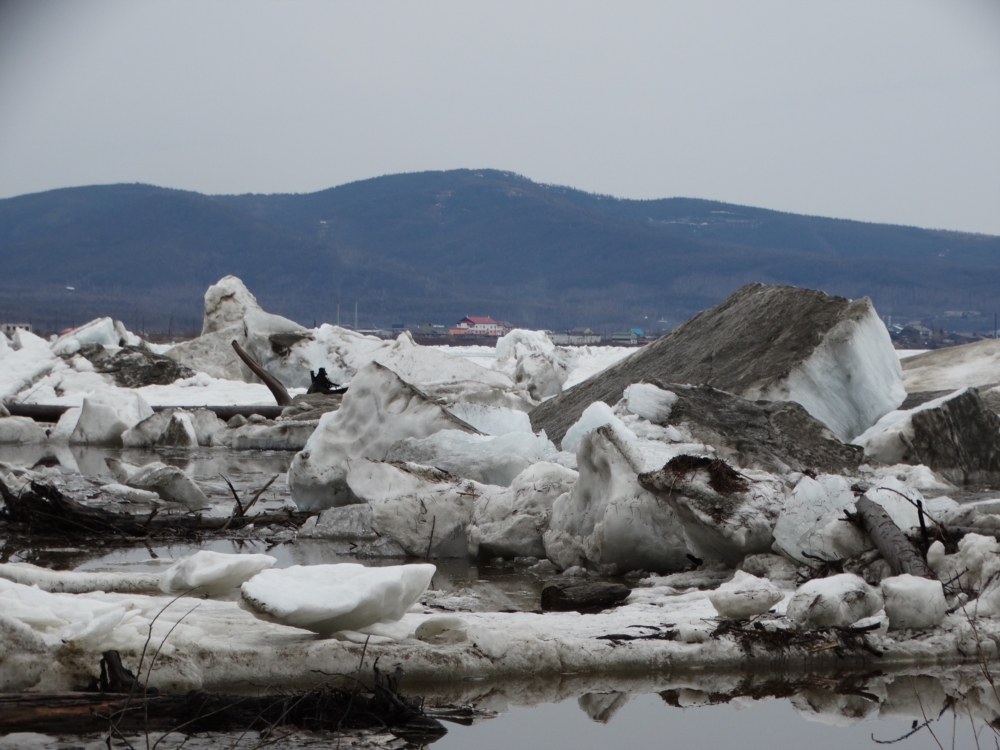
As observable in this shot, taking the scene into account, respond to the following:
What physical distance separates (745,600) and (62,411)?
14.1m

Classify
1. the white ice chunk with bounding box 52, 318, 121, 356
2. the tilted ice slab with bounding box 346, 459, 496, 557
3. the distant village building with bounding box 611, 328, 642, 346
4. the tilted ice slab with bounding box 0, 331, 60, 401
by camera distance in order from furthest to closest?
the distant village building with bounding box 611, 328, 642, 346, the white ice chunk with bounding box 52, 318, 121, 356, the tilted ice slab with bounding box 0, 331, 60, 401, the tilted ice slab with bounding box 346, 459, 496, 557

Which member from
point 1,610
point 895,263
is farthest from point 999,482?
point 895,263

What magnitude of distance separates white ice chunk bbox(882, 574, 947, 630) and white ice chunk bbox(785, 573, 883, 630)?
74mm

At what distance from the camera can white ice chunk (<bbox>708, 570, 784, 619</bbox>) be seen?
423cm

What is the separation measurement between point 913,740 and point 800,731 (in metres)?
0.31

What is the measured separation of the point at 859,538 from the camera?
16.7 ft

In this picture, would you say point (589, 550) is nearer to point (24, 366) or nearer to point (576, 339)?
point (24, 366)

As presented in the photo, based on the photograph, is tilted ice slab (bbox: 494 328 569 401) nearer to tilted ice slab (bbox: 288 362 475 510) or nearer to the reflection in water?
tilted ice slab (bbox: 288 362 475 510)

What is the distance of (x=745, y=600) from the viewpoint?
4.23 meters

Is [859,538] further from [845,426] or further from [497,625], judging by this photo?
[845,426]

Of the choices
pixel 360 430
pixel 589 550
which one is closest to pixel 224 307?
pixel 360 430

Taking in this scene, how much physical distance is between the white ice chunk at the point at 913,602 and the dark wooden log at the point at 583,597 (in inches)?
45.4

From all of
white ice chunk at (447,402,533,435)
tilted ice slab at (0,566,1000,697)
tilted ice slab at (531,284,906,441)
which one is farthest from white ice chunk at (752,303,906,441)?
tilted ice slab at (0,566,1000,697)

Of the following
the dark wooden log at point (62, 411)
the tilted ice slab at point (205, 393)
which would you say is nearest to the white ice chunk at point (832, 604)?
the dark wooden log at point (62, 411)
